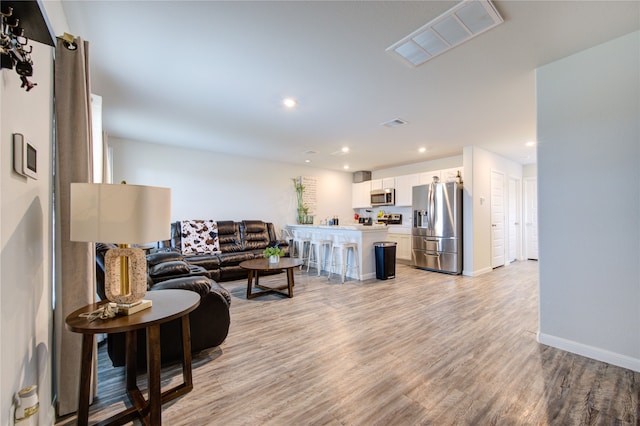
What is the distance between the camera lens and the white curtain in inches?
60.5

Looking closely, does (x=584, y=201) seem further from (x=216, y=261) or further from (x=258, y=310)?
(x=216, y=261)

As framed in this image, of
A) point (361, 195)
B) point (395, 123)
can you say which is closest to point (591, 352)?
point (395, 123)

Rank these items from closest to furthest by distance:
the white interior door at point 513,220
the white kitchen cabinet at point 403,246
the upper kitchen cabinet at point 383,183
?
the white interior door at point 513,220
the white kitchen cabinet at point 403,246
the upper kitchen cabinet at point 383,183

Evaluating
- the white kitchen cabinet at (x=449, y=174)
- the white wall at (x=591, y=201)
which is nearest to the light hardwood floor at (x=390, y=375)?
the white wall at (x=591, y=201)

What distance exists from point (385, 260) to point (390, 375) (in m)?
2.94

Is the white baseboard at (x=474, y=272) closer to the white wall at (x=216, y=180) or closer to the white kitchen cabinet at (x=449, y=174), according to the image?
the white kitchen cabinet at (x=449, y=174)

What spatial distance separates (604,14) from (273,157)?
5.43m

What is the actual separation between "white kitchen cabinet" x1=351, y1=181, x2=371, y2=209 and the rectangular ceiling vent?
18.5 feet

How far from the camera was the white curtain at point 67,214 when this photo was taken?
5.04 feet

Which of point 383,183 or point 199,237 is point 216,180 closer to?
point 199,237

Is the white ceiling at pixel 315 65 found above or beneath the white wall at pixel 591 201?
above

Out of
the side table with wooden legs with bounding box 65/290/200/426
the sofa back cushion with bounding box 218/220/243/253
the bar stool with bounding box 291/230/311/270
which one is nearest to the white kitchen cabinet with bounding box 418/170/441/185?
the bar stool with bounding box 291/230/311/270

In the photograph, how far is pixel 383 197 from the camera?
289 inches

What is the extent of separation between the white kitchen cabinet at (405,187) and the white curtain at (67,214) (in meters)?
6.32
